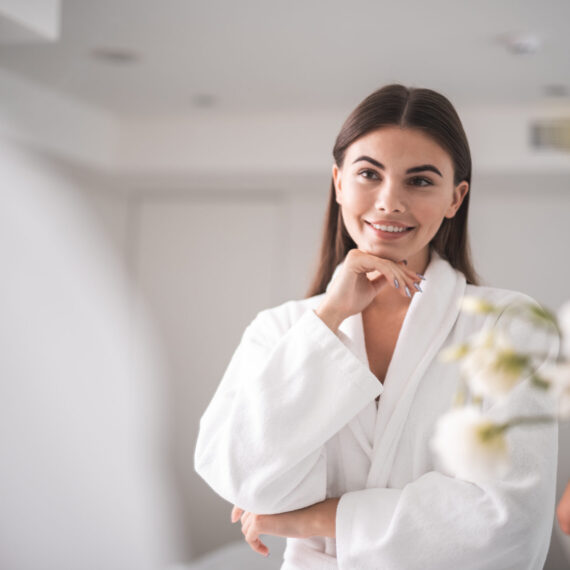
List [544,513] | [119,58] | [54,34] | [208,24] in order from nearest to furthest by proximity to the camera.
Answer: [544,513]
[54,34]
[208,24]
[119,58]

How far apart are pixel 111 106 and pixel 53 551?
247 cm

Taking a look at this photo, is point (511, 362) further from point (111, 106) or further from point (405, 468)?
point (111, 106)

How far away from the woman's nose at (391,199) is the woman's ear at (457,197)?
0.42ft

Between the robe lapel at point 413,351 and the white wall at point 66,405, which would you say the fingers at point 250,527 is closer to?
the robe lapel at point 413,351

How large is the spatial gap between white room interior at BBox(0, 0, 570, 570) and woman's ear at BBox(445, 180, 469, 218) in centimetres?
169

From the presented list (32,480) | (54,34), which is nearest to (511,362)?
(54,34)

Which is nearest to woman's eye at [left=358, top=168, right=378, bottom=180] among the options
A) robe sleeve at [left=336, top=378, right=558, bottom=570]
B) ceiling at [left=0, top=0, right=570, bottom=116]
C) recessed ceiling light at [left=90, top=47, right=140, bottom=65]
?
robe sleeve at [left=336, top=378, right=558, bottom=570]

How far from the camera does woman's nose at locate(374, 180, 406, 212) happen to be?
1.19 meters

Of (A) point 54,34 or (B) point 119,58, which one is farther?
(B) point 119,58

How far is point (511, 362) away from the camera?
564mm

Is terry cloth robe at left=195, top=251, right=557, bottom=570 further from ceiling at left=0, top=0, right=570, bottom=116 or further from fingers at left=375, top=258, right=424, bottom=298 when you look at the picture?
ceiling at left=0, top=0, right=570, bottom=116

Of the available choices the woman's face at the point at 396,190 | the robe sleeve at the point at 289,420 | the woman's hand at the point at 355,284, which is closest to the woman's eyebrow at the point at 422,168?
the woman's face at the point at 396,190

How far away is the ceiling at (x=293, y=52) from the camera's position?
269 cm

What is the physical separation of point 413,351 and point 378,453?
0.60ft
